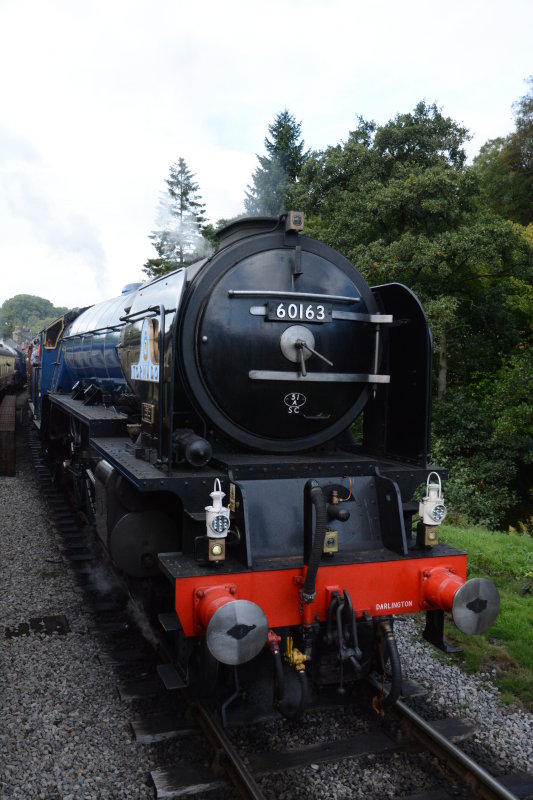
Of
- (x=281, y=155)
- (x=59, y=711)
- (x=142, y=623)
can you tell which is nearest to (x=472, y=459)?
(x=142, y=623)

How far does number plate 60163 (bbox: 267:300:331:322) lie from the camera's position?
14.2 ft

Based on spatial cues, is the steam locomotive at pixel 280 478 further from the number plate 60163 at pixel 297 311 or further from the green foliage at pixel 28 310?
the green foliage at pixel 28 310

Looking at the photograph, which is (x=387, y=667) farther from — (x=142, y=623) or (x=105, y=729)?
(x=142, y=623)

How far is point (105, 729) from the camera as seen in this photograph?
12.8 feet

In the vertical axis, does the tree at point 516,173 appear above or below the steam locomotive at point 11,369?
above

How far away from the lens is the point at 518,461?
17.7m

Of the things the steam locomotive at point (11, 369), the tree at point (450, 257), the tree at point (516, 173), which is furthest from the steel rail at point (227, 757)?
the tree at point (516, 173)

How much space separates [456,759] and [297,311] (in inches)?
114

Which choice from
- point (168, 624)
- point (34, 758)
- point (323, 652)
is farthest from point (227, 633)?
point (34, 758)

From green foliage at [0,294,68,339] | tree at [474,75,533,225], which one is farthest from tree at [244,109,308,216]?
green foliage at [0,294,68,339]

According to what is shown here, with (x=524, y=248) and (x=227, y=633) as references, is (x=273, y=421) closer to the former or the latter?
(x=227, y=633)

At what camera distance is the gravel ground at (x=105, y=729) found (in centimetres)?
341

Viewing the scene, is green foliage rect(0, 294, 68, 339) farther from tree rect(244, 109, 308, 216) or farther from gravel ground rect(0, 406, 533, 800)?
gravel ground rect(0, 406, 533, 800)

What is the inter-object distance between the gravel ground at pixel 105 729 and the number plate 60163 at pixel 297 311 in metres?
2.66
